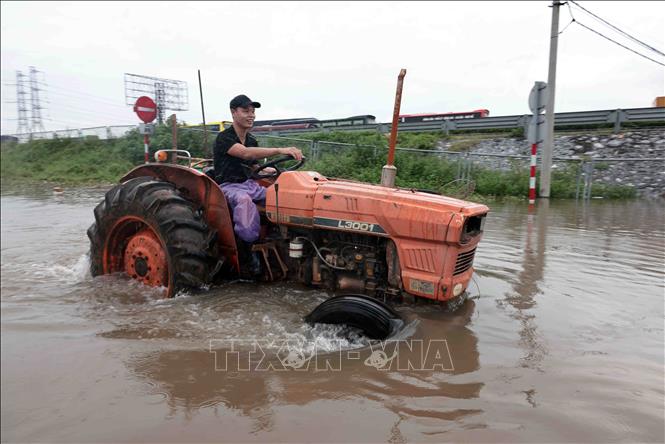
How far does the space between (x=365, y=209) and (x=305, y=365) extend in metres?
1.22

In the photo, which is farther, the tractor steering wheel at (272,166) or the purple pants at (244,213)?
the tractor steering wheel at (272,166)

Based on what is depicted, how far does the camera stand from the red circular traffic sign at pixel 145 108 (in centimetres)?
878

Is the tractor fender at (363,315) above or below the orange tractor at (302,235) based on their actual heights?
below

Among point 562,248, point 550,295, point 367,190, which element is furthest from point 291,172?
point 562,248

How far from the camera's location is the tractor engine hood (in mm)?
3260

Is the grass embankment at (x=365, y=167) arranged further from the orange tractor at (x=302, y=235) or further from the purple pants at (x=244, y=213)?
the purple pants at (x=244, y=213)

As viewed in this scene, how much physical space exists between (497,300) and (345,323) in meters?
1.62

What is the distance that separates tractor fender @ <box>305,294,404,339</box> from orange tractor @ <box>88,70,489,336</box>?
0.32 m

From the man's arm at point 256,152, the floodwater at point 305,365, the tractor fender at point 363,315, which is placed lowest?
the floodwater at point 305,365

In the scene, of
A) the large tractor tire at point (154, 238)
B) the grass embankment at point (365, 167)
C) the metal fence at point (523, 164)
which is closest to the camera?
the large tractor tire at point (154, 238)

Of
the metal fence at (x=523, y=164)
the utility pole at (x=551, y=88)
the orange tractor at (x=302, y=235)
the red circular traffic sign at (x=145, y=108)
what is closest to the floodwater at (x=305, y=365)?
the orange tractor at (x=302, y=235)

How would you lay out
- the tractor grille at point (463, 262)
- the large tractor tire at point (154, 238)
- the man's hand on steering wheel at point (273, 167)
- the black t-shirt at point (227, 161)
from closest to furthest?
the tractor grille at point (463, 262)
the large tractor tire at point (154, 238)
the man's hand on steering wheel at point (273, 167)
the black t-shirt at point (227, 161)

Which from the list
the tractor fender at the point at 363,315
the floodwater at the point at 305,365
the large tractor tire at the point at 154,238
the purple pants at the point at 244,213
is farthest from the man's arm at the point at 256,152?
the tractor fender at the point at 363,315

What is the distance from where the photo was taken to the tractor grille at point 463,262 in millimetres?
3367
